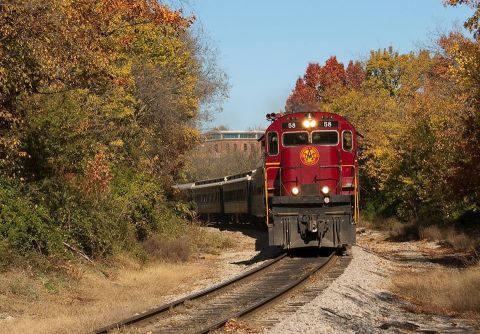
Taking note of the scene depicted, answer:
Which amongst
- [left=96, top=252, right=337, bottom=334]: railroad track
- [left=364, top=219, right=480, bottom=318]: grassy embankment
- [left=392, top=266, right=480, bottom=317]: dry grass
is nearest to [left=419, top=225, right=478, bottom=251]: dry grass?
[left=364, top=219, right=480, bottom=318]: grassy embankment

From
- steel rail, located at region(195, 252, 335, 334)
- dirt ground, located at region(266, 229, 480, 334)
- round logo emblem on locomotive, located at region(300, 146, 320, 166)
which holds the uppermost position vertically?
round logo emblem on locomotive, located at region(300, 146, 320, 166)

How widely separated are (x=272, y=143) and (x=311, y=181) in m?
1.83

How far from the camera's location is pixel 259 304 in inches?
479

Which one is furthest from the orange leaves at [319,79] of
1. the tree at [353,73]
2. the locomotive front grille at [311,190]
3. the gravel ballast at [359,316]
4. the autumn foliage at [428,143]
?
the gravel ballast at [359,316]

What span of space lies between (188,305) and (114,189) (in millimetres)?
9563

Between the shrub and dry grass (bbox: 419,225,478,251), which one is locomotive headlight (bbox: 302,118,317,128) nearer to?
dry grass (bbox: 419,225,478,251)

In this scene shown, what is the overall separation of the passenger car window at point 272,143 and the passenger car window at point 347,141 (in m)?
2.10

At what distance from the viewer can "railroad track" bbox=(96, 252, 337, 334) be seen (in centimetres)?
1070

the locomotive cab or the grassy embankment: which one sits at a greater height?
the locomotive cab

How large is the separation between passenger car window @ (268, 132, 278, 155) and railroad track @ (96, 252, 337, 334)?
12.4 feet

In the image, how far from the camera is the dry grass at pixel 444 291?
1245cm

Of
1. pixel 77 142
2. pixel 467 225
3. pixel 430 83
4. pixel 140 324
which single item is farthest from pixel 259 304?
pixel 430 83

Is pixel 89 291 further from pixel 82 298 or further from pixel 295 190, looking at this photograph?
pixel 295 190

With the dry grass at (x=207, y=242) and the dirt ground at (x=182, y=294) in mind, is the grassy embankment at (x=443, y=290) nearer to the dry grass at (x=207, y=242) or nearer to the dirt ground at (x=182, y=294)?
the dirt ground at (x=182, y=294)
